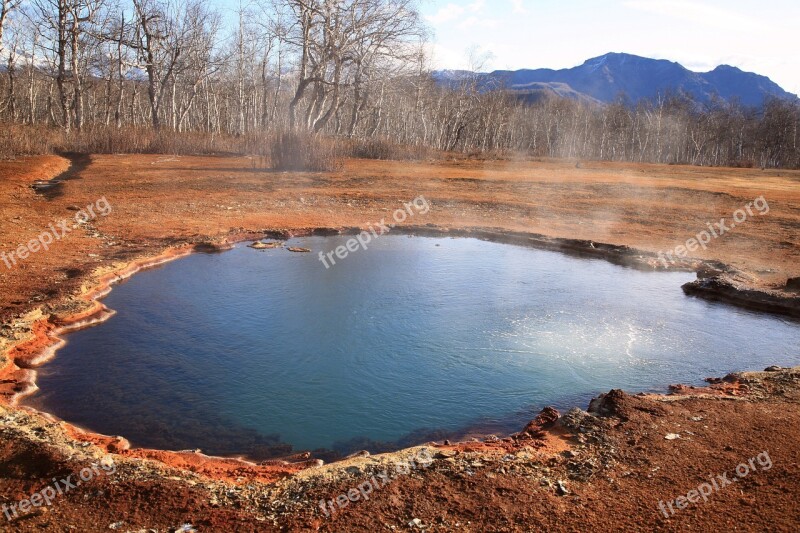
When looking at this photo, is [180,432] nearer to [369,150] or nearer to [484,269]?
[484,269]

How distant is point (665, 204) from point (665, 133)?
4065 cm

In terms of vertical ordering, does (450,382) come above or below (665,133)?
below

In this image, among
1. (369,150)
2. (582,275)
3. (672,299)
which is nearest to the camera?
(672,299)

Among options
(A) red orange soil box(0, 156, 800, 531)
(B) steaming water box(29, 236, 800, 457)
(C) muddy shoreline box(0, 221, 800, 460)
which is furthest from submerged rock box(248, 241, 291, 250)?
(A) red orange soil box(0, 156, 800, 531)

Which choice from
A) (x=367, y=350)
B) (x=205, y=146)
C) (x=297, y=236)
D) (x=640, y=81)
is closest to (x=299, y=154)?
(x=205, y=146)

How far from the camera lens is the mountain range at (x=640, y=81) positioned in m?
114

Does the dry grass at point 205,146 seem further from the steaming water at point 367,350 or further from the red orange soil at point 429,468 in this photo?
the steaming water at point 367,350

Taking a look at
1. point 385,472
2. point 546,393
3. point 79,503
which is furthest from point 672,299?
point 79,503

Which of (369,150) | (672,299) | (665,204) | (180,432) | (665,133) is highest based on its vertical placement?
(665,133)

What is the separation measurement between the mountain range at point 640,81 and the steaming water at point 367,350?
98769 mm

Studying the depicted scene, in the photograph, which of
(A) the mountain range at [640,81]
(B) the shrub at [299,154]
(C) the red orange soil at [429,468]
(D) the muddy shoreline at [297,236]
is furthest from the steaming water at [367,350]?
(A) the mountain range at [640,81]

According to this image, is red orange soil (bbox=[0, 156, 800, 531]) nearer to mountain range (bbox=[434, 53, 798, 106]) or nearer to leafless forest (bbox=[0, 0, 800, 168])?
leafless forest (bbox=[0, 0, 800, 168])

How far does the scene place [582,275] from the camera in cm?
909

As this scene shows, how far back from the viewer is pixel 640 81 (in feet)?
425
